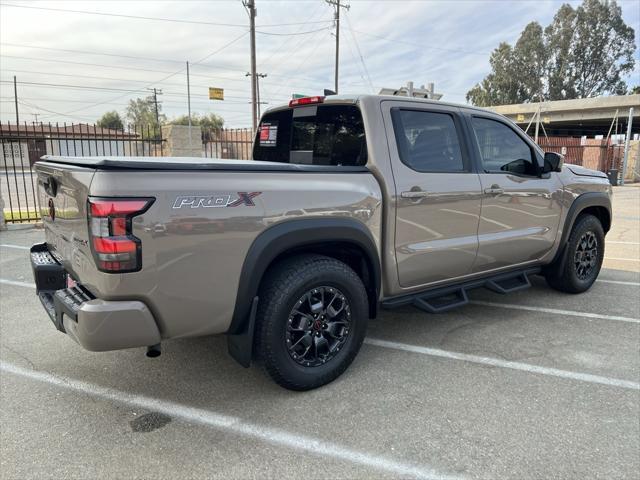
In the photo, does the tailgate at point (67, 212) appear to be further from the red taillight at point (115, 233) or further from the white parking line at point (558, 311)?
the white parking line at point (558, 311)

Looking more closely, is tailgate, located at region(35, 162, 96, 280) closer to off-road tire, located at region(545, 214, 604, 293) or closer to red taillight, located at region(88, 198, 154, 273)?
red taillight, located at region(88, 198, 154, 273)

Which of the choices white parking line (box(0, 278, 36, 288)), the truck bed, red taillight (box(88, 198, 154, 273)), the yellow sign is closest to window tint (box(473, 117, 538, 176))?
the truck bed

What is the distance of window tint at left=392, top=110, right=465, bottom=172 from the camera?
11.5 ft

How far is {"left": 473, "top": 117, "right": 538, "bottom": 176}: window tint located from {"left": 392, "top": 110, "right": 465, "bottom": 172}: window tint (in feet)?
1.13

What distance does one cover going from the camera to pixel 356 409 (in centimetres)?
290

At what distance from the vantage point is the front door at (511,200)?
4.07 metres

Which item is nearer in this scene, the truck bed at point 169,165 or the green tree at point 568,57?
the truck bed at point 169,165

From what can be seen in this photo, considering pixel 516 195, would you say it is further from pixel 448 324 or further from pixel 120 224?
pixel 120 224

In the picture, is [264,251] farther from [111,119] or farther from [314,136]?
[111,119]

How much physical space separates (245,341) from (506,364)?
199 centimetres

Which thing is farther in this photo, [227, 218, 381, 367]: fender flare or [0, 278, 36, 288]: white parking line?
[0, 278, 36, 288]: white parking line

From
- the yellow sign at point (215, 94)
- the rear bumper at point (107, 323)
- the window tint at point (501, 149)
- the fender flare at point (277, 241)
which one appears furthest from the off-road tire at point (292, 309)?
the yellow sign at point (215, 94)

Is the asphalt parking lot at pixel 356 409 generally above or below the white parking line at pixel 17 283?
below

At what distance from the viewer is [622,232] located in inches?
387
